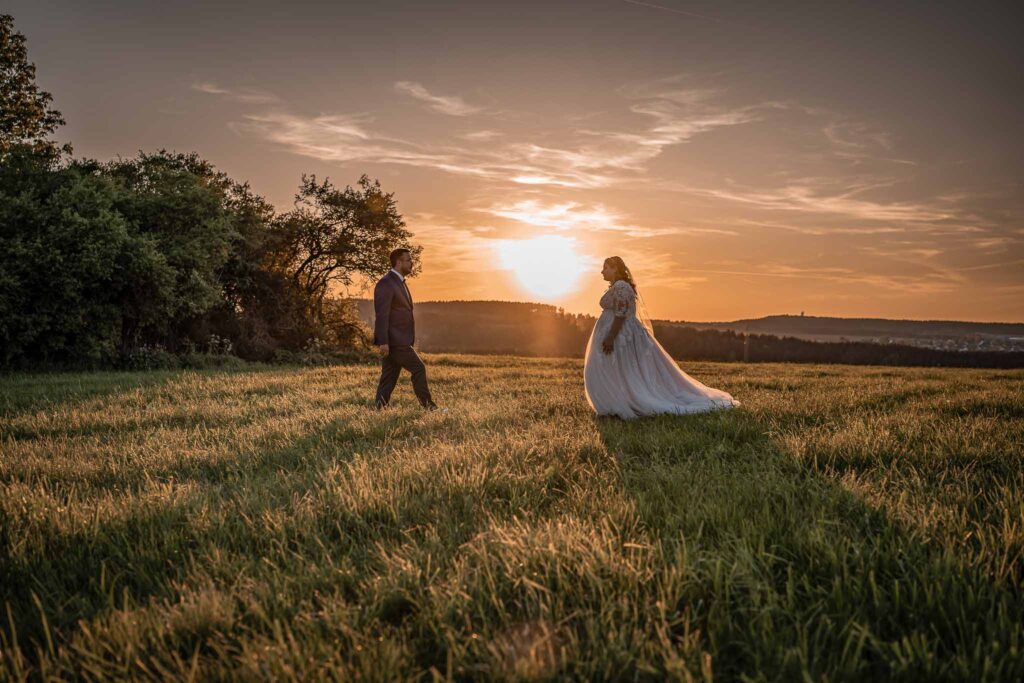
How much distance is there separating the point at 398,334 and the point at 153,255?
478 inches

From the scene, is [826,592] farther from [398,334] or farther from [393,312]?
[393,312]

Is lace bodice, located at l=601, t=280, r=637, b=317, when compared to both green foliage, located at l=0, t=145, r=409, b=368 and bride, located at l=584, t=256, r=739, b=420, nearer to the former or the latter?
bride, located at l=584, t=256, r=739, b=420

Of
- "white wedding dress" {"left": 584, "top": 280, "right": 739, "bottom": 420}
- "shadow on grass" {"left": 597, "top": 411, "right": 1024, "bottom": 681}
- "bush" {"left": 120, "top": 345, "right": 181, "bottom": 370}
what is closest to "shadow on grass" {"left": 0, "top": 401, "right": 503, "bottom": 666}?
"shadow on grass" {"left": 597, "top": 411, "right": 1024, "bottom": 681}

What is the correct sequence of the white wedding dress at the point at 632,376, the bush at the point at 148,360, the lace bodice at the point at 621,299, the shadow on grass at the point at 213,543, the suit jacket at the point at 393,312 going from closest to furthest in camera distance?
the shadow on grass at the point at 213,543, the white wedding dress at the point at 632,376, the lace bodice at the point at 621,299, the suit jacket at the point at 393,312, the bush at the point at 148,360

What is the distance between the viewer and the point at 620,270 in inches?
356

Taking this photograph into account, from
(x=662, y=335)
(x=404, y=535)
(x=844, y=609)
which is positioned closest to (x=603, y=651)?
(x=844, y=609)

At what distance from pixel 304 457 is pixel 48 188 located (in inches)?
713

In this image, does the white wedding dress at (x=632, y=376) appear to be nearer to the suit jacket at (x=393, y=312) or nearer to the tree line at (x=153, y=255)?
the suit jacket at (x=393, y=312)

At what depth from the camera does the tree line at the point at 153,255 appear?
15.5 m

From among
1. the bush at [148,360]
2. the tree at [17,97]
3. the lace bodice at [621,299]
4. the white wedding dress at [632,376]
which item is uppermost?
the tree at [17,97]

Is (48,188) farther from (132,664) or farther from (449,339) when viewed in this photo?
(449,339)

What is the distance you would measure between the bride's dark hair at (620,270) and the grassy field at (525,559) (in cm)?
356

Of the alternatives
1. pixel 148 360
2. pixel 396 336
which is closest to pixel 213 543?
pixel 396 336

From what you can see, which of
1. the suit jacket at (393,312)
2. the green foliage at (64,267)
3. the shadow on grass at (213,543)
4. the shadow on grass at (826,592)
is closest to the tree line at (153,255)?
the green foliage at (64,267)
